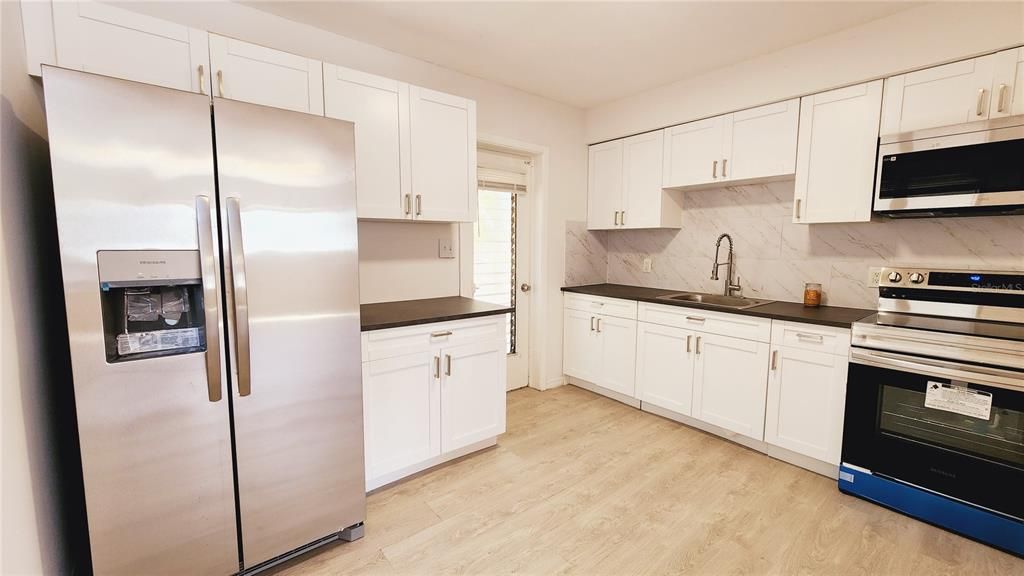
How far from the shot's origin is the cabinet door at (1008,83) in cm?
202

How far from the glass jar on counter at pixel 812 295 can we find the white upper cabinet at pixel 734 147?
767 mm

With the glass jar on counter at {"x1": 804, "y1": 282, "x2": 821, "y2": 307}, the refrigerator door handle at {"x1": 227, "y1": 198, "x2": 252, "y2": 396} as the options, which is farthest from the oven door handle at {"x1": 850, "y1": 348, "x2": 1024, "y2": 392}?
the refrigerator door handle at {"x1": 227, "y1": 198, "x2": 252, "y2": 396}

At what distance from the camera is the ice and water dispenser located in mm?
1350

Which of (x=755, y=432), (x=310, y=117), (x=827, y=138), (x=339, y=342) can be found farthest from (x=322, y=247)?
(x=827, y=138)

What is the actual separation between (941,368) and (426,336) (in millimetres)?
2468

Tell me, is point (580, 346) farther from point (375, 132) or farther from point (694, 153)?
point (375, 132)

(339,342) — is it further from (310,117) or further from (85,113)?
(85,113)

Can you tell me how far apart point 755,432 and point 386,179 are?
2733 mm

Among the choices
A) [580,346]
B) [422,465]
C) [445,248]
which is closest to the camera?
[422,465]

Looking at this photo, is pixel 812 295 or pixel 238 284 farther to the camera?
pixel 812 295

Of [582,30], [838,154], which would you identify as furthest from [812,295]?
[582,30]

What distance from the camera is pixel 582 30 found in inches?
98.1

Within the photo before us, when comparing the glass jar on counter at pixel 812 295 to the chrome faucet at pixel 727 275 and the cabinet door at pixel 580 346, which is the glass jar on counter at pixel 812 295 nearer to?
the chrome faucet at pixel 727 275

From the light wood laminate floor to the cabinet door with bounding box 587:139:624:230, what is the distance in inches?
77.2
